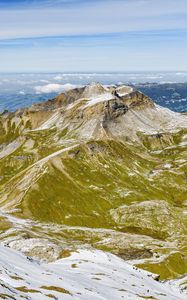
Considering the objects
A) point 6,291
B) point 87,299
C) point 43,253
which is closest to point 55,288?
point 87,299

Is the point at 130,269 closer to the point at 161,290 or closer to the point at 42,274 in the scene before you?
the point at 161,290

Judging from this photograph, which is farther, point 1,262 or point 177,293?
point 177,293

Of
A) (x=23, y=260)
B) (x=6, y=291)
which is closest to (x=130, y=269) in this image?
(x=23, y=260)

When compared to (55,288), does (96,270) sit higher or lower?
lower

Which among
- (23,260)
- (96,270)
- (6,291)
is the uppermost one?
(6,291)

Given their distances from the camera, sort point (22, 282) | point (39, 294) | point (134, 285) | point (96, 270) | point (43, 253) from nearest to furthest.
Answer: point (39, 294) → point (22, 282) → point (134, 285) → point (96, 270) → point (43, 253)

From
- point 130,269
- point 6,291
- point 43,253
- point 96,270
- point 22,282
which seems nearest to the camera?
point 6,291
